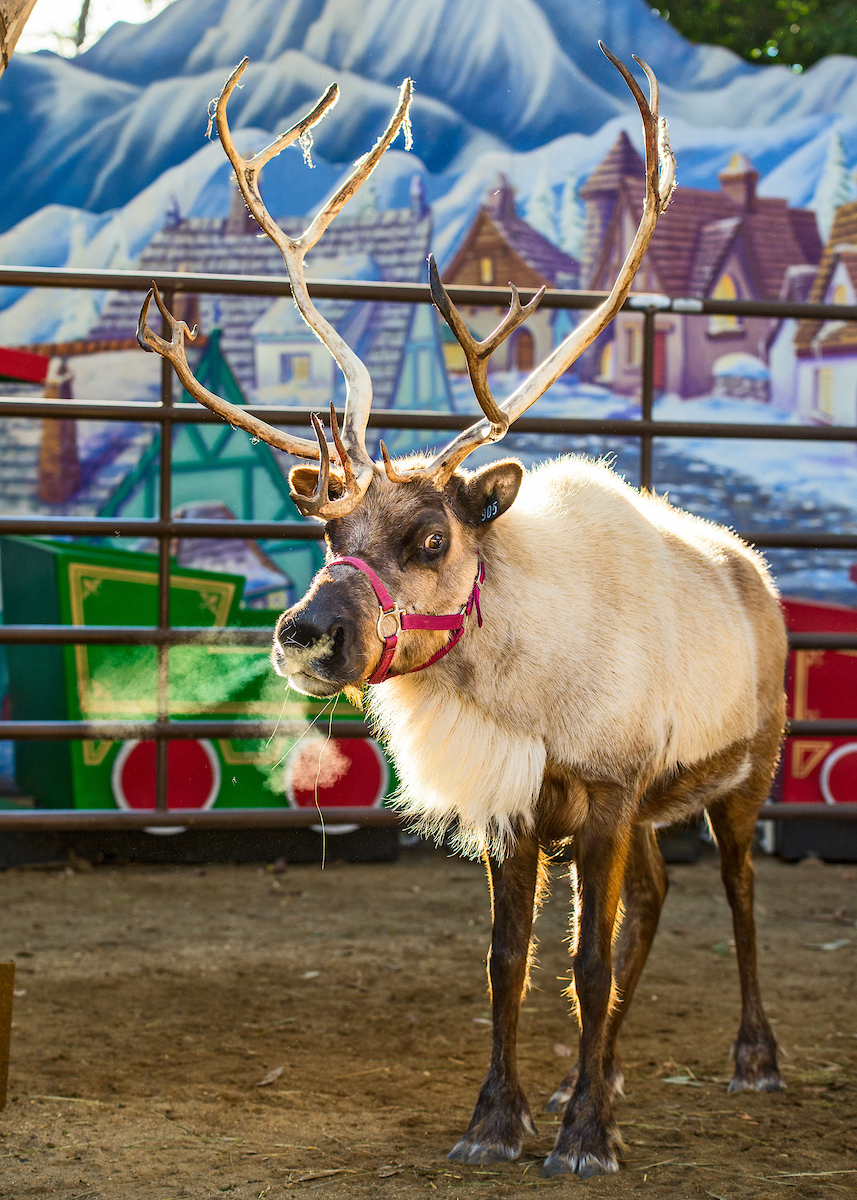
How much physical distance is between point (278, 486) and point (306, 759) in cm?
209

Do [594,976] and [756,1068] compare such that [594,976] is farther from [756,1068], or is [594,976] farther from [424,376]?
[424,376]

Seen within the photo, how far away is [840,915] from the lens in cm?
527

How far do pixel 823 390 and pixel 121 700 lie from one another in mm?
4939

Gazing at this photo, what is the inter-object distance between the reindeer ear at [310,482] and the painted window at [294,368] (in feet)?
15.6

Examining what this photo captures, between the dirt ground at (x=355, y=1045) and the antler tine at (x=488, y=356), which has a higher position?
the antler tine at (x=488, y=356)

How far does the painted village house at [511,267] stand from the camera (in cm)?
775

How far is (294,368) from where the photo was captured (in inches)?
302

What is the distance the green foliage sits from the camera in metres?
8.84

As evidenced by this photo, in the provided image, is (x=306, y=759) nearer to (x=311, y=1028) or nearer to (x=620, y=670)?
(x=311, y=1028)

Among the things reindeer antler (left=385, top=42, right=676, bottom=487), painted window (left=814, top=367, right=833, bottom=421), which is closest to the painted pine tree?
painted window (left=814, top=367, right=833, bottom=421)

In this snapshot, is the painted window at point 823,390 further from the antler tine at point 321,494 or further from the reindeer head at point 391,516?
the antler tine at point 321,494

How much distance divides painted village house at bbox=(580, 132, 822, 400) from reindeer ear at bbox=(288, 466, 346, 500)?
5.09 meters

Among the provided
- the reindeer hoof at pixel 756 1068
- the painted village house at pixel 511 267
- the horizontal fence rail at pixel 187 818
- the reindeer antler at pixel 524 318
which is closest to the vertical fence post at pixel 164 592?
the horizontal fence rail at pixel 187 818

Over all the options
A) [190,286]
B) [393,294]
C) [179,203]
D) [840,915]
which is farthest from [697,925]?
[179,203]
